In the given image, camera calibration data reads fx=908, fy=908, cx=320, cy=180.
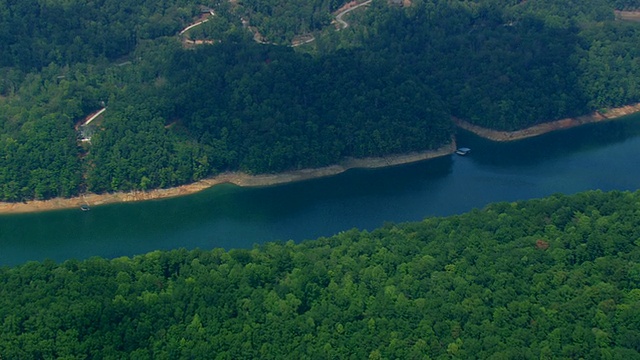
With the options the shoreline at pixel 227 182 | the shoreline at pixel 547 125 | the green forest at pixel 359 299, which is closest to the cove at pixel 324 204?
the shoreline at pixel 227 182

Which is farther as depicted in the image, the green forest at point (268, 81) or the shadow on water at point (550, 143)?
the shadow on water at point (550, 143)

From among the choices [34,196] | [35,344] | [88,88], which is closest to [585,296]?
[35,344]

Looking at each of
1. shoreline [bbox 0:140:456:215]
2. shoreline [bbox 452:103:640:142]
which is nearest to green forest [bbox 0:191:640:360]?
shoreline [bbox 0:140:456:215]

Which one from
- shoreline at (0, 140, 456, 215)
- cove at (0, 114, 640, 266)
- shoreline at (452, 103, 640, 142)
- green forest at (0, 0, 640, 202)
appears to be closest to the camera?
cove at (0, 114, 640, 266)

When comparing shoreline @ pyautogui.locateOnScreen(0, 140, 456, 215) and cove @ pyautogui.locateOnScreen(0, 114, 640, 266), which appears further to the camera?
shoreline @ pyautogui.locateOnScreen(0, 140, 456, 215)

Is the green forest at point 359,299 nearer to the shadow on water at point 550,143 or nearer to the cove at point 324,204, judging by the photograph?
the cove at point 324,204

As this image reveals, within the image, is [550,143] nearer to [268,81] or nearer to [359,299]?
[268,81]

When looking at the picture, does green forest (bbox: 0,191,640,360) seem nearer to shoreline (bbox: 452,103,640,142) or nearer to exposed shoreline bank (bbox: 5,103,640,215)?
exposed shoreline bank (bbox: 5,103,640,215)
